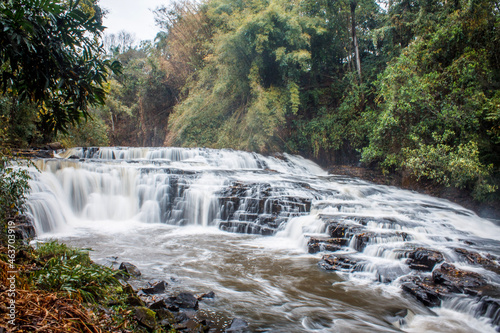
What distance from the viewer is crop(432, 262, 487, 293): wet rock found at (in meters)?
4.72

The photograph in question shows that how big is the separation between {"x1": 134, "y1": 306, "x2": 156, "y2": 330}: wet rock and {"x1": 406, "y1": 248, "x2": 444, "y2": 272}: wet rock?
15.9ft

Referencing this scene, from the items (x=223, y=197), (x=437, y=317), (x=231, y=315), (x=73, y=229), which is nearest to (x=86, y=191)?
(x=73, y=229)

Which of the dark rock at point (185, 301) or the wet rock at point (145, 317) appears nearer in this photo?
the wet rock at point (145, 317)

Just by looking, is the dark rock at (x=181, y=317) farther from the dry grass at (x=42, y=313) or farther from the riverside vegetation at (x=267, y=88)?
the dry grass at (x=42, y=313)

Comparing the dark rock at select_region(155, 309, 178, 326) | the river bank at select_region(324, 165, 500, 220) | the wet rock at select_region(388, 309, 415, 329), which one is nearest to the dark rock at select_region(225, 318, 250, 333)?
the dark rock at select_region(155, 309, 178, 326)

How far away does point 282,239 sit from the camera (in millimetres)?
8148

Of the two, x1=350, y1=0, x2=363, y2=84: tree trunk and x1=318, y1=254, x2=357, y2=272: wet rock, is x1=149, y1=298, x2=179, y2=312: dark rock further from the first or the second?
x1=350, y1=0, x2=363, y2=84: tree trunk

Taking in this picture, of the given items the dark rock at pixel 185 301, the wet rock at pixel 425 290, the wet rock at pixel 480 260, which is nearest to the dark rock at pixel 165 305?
the dark rock at pixel 185 301

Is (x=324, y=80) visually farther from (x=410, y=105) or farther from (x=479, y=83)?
(x=479, y=83)

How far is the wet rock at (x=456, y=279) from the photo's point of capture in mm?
4723

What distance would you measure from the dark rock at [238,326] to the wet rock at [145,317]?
0.95 m

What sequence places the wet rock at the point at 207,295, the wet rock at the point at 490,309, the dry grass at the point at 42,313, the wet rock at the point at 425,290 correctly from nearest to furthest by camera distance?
the dry grass at the point at 42,313, the wet rock at the point at 490,309, the wet rock at the point at 207,295, the wet rock at the point at 425,290

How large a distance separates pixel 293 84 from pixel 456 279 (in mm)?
13962

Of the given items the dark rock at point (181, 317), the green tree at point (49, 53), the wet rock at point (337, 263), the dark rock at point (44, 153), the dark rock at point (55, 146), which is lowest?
the wet rock at point (337, 263)
